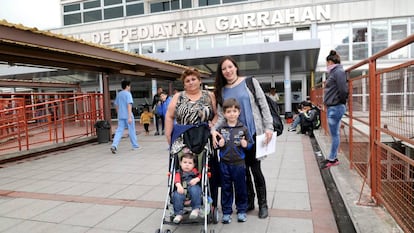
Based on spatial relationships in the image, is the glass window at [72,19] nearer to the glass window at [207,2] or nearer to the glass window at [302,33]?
the glass window at [207,2]

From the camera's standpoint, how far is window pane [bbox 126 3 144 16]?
2203 centimetres

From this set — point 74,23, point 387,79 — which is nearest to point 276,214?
point 387,79

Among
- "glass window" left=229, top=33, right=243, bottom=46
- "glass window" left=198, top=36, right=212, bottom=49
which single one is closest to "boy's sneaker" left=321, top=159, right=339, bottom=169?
"glass window" left=229, top=33, right=243, bottom=46

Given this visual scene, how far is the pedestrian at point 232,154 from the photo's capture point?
3.13 m

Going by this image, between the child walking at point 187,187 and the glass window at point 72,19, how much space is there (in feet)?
76.9

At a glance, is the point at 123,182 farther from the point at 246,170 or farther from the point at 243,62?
the point at 243,62

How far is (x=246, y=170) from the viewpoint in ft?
11.3

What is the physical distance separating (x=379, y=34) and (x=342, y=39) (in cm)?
185

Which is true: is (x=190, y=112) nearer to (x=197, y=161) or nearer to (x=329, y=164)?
(x=197, y=161)

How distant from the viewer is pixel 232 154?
10.3 feet

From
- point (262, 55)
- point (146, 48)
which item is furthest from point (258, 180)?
point (146, 48)

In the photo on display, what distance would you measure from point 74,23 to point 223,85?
23529 mm

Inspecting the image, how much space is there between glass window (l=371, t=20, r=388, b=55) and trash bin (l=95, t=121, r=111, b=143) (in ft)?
48.2

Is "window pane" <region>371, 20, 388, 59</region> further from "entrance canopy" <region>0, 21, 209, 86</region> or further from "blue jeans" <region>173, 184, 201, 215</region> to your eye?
"blue jeans" <region>173, 184, 201, 215</region>
